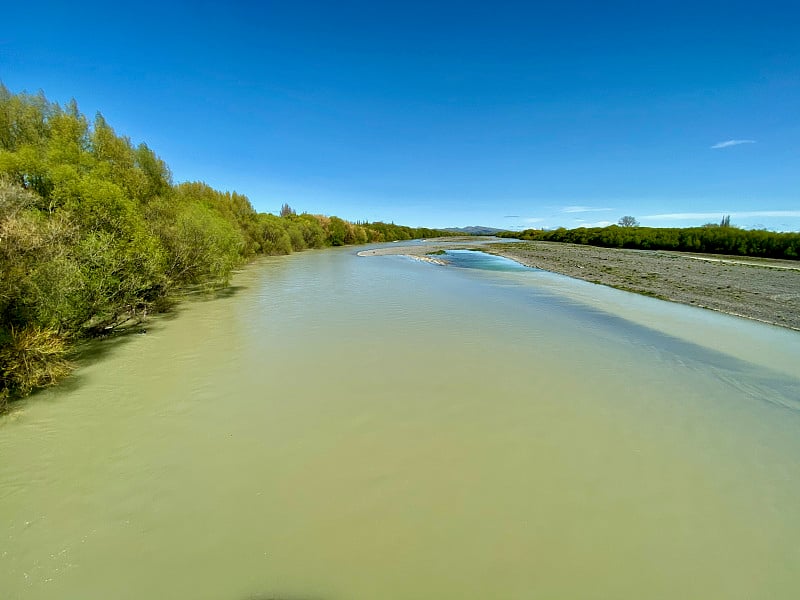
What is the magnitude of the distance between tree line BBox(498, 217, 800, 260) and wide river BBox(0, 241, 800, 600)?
57986mm

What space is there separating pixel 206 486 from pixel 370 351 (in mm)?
6463

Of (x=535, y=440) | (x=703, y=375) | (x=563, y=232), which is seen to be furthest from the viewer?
(x=563, y=232)

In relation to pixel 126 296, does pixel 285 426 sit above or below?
below

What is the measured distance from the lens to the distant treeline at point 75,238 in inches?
270

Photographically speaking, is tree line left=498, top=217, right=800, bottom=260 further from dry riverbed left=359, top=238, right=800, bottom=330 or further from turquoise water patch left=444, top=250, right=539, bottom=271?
turquoise water patch left=444, top=250, right=539, bottom=271

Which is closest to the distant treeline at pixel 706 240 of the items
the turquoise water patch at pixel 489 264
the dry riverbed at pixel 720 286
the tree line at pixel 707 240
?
the tree line at pixel 707 240

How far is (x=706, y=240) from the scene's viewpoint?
58688mm

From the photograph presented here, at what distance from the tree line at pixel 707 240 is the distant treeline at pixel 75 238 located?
240 ft

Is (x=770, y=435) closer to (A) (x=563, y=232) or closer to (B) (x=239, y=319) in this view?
(B) (x=239, y=319)

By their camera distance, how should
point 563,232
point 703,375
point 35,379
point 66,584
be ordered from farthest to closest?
point 563,232 < point 703,375 < point 35,379 < point 66,584

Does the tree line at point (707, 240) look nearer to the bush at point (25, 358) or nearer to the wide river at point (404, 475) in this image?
the wide river at point (404, 475)

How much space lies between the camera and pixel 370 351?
11.2 meters

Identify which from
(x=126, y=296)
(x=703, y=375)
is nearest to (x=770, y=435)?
(x=703, y=375)

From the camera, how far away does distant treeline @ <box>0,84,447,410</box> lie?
686 centimetres
